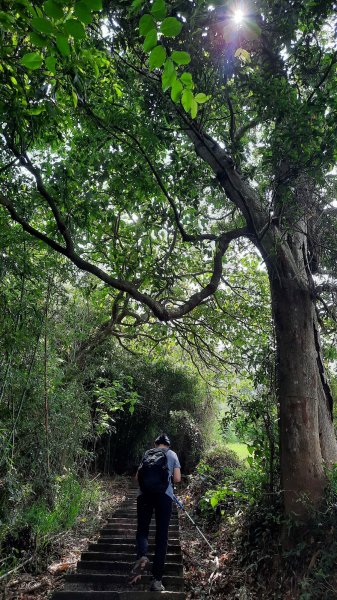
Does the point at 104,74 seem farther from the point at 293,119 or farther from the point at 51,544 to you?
the point at 51,544

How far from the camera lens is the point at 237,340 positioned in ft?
26.8

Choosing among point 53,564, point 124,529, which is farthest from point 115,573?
point 124,529

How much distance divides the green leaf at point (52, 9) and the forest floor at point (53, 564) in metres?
4.81

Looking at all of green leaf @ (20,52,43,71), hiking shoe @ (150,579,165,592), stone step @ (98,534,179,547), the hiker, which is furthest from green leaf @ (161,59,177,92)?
stone step @ (98,534,179,547)

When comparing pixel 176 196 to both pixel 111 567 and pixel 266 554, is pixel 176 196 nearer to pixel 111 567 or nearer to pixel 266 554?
pixel 266 554

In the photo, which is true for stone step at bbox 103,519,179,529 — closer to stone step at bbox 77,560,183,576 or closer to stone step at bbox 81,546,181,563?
stone step at bbox 81,546,181,563

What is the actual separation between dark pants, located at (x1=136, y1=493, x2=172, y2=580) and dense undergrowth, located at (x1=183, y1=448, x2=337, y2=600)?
24.9 inches

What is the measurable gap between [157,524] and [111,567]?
886 mm

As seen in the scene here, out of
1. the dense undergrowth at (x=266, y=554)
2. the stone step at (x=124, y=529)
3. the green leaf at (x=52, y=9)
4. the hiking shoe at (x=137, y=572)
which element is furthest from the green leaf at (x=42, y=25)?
the stone step at (x=124, y=529)

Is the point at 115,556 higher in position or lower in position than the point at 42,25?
lower

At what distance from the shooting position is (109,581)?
4.20 m

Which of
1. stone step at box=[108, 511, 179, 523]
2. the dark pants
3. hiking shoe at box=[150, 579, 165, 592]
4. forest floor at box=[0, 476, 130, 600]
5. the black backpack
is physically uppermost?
the black backpack

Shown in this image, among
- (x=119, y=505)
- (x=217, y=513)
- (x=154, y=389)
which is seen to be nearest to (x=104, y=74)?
(x=217, y=513)

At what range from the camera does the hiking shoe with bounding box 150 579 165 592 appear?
393 cm
